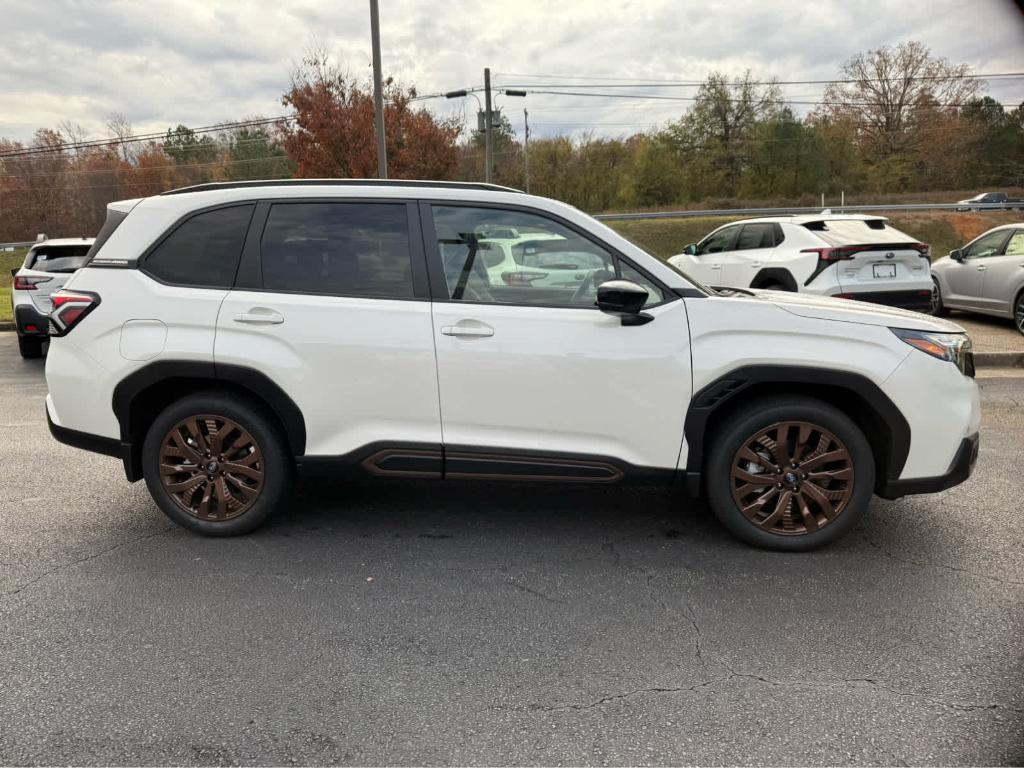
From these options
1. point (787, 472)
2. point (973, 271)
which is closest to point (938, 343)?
point (787, 472)

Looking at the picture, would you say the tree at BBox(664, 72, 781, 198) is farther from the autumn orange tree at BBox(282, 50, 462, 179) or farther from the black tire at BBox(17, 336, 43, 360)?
the black tire at BBox(17, 336, 43, 360)

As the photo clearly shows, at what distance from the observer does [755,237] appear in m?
10.6

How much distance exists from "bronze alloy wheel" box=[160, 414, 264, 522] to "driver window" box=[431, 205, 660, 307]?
1.41 metres

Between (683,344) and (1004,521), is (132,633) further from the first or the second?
(1004,521)

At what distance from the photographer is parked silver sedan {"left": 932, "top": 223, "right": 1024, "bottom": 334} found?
9969 millimetres

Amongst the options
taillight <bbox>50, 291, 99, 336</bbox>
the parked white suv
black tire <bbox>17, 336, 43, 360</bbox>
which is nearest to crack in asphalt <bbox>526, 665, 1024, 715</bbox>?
taillight <bbox>50, 291, 99, 336</bbox>

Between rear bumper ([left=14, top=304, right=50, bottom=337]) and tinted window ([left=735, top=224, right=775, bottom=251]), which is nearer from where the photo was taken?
rear bumper ([left=14, top=304, right=50, bottom=337])

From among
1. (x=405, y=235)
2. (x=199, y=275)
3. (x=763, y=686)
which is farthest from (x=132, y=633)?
(x=763, y=686)

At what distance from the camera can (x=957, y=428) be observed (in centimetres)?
350

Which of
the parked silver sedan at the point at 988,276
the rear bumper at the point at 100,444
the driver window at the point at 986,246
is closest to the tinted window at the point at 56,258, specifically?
the rear bumper at the point at 100,444

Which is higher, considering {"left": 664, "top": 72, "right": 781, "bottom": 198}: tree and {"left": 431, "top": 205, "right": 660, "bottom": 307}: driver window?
{"left": 664, "top": 72, "right": 781, "bottom": 198}: tree

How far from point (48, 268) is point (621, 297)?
9.24 metres

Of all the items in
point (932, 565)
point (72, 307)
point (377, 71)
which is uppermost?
point (377, 71)

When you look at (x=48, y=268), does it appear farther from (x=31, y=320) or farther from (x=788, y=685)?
(x=788, y=685)
